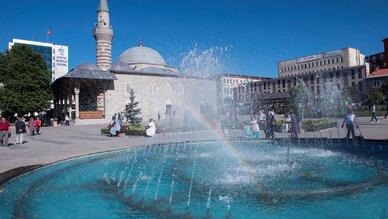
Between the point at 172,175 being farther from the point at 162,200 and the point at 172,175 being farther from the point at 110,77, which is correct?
the point at 110,77

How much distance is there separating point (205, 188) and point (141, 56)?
158ft

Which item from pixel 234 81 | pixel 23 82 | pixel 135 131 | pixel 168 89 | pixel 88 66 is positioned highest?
pixel 234 81

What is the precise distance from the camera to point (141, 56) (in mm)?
52656

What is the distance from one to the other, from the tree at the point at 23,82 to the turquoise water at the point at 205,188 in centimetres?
2512

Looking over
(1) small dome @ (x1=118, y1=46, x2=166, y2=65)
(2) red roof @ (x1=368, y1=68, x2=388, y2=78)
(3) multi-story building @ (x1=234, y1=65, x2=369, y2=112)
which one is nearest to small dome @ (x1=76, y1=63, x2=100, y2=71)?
(1) small dome @ (x1=118, y1=46, x2=166, y2=65)

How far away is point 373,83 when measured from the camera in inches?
2445

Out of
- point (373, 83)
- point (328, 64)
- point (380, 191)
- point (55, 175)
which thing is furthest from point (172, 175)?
point (328, 64)

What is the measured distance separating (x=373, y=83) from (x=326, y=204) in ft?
213

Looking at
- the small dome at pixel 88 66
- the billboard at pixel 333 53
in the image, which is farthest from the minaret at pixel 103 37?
the billboard at pixel 333 53

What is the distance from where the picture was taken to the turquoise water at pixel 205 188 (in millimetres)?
4902

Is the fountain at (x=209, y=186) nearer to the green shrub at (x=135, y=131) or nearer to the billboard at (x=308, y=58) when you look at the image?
the green shrub at (x=135, y=131)

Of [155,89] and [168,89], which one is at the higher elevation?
[168,89]

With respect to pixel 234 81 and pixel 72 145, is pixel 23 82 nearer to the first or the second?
pixel 72 145

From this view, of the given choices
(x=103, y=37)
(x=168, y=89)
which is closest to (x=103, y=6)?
(x=103, y=37)
